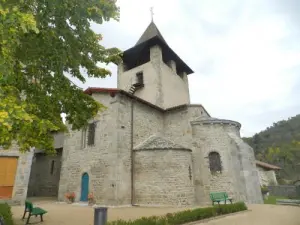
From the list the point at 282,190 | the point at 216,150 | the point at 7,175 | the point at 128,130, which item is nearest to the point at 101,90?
the point at 128,130

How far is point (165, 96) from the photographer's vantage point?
64.5 feet

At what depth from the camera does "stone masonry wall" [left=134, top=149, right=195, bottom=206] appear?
12539 mm

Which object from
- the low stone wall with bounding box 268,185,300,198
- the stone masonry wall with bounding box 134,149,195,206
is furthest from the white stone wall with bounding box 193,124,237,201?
the low stone wall with bounding box 268,185,300,198

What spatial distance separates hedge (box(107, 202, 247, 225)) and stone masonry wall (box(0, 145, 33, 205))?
A: 8759mm

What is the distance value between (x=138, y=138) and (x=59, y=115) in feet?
28.6

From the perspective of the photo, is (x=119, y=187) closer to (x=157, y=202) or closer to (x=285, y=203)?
(x=157, y=202)

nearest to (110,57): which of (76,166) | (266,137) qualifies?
(76,166)

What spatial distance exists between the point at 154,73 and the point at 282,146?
5745 centimetres

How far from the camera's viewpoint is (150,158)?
1338 cm

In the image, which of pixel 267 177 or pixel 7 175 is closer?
pixel 7 175

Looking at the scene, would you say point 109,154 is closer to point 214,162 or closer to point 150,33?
point 214,162

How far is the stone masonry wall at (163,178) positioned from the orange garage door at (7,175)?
24.0ft

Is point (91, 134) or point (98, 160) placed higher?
point (91, 134)

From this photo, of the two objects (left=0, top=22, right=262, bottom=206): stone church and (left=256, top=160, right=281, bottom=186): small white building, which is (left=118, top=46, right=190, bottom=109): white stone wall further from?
(left=256, top=160, right=281, bottom=186): small white building
